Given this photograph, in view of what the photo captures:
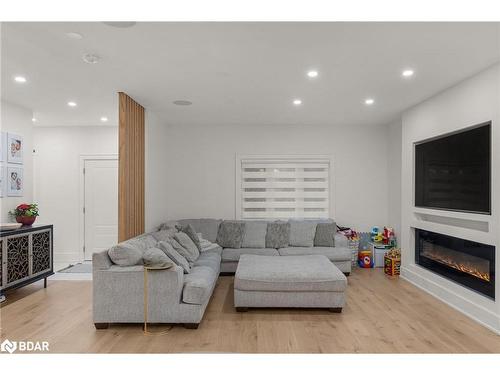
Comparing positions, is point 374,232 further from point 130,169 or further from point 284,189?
point 130,169

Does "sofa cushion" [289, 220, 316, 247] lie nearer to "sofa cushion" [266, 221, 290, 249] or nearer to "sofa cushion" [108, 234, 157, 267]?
"sofa cushion" [266, 221, 290, 249]

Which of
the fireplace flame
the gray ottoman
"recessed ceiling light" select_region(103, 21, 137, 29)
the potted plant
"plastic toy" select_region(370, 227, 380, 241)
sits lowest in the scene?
the gray ottoman

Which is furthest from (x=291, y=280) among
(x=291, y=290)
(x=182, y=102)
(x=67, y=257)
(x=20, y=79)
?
(x=67, y=257)

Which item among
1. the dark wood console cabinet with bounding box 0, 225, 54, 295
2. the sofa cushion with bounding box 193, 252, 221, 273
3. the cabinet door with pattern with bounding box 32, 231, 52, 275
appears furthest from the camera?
the cabinet door with pattern with bounding box 32, 231, 52, 275

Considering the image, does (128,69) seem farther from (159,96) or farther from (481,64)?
(481,64)

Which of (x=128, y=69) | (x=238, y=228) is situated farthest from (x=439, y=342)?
(x=128, y=69)

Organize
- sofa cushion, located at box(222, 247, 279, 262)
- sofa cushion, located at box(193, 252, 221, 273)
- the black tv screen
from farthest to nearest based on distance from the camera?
sofa cushion, located at box(222, 247, 279, 262), sofa cushion, located at box(193, 252, 221, 273), the black tv screen

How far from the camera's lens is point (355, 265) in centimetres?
597

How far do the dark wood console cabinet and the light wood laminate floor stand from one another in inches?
10.7

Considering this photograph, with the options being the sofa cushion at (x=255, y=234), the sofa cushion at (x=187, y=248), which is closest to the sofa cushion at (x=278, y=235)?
the sofa cushion at (x=255, y=234)

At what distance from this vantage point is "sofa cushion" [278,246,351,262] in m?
5.25

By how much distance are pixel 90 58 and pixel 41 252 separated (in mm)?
2951

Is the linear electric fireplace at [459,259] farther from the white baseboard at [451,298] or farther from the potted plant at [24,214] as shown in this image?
the potted plant at [24,214]

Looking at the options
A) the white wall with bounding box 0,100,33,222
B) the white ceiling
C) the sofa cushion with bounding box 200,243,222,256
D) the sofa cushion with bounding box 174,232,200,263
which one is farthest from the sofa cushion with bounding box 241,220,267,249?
the white wall with bounding box 0,100,33,222
